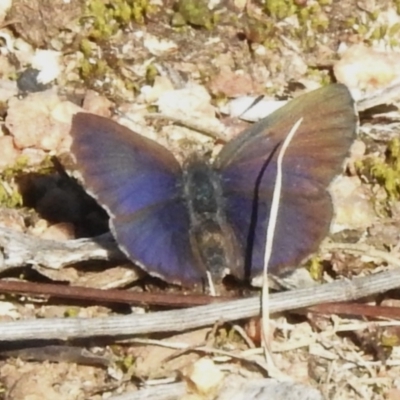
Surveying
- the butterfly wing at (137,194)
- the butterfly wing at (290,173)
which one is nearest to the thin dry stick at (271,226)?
the butterfly wing at (290,173)

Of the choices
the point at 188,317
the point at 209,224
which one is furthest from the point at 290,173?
the point at 188,317

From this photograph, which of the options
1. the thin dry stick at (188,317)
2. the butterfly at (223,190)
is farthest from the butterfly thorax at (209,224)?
the thin dry stick at (188,317)

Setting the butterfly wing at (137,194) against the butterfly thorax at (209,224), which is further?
the butterfly thorax at (209,224)

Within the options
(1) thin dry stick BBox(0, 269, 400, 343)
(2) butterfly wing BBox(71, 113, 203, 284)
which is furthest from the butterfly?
(1) thin dry stick BBox(0, 269, 400, 343)

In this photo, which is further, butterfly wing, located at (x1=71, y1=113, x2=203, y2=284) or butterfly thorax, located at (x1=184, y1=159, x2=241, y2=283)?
butterfly thorax, located at (x1=184, y1=159, x2=241, y2=283)

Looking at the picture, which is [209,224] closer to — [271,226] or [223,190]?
[223,190]

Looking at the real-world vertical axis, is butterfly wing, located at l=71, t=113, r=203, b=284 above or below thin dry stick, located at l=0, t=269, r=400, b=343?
above

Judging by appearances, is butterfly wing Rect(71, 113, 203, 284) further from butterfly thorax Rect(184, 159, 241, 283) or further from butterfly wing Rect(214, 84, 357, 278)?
butterfly wing Rect(214, 84, 357, 278)

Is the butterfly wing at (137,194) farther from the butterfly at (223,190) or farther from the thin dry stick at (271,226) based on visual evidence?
the thin dry stick at (271,226)

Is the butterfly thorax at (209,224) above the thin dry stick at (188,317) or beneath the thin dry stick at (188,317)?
above
